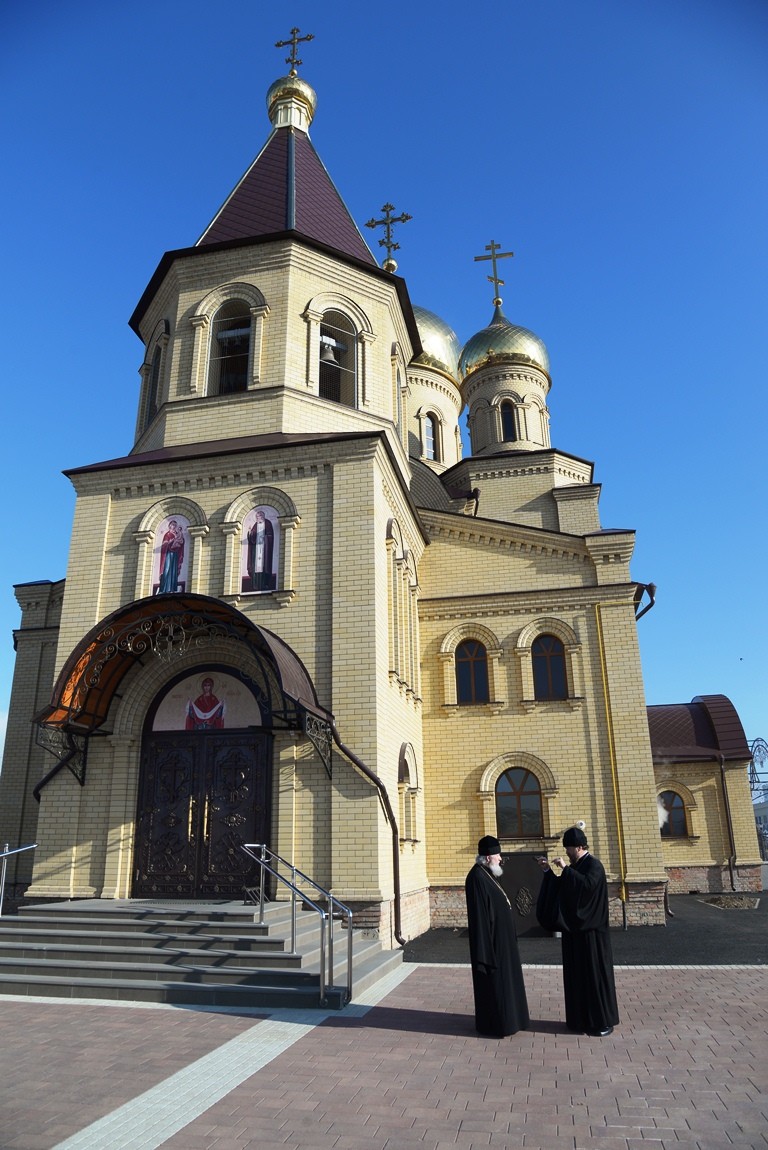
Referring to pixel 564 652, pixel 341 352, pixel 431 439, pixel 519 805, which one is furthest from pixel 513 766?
pixel 431 439

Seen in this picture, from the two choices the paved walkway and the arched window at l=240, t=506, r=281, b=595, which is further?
the arched window at l=240, t=506, r=281, b=595

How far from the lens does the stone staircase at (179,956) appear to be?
24.0 feet

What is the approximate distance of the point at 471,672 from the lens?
1501cm

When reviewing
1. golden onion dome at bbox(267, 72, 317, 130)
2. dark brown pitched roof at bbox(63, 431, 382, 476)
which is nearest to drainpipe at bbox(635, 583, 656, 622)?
dark brown pitched roof at bbox(63, 431, 382, 476)

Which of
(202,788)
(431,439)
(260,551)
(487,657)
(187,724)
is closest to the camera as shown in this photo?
(202,788)

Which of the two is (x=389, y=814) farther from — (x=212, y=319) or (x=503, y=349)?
(x=503, y=349)

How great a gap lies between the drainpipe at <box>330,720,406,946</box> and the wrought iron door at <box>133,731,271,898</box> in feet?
3.70

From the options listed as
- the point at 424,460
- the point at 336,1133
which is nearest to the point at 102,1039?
the point at 336,1133

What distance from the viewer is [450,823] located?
558 inches

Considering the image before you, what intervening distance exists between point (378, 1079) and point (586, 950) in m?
1.96

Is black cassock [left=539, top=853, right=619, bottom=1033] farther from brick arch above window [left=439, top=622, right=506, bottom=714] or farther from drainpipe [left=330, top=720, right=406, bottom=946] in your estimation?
brick arch above window [left=439, top=622, right=506, bottom=714]

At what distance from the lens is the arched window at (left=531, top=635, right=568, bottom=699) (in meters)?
14.5

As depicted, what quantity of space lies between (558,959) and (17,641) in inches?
457

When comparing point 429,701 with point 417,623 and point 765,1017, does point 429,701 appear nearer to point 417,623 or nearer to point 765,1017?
point 417,623
